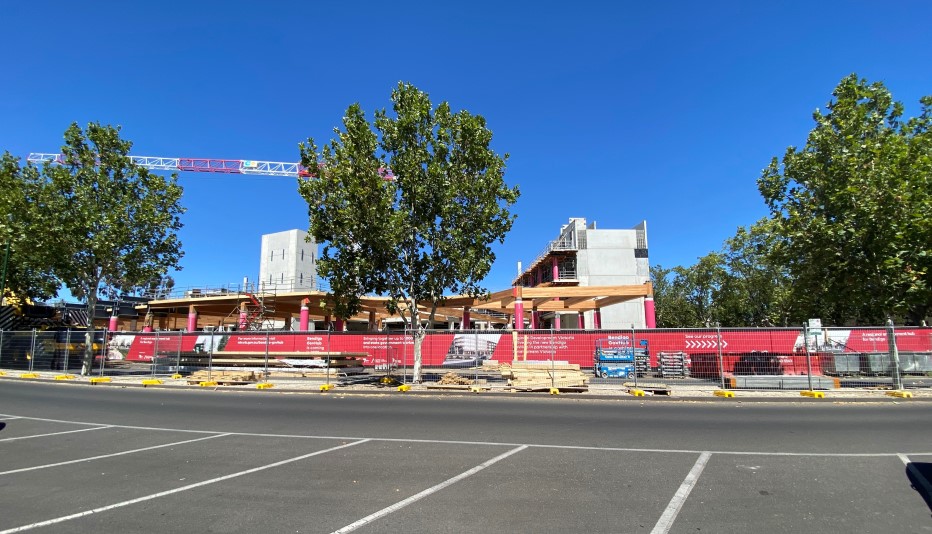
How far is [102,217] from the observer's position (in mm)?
21016

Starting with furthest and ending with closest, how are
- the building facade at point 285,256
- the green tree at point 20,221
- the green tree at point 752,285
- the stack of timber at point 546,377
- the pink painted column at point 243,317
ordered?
1. the building facade at point 285,256
2. the green tree at point 752,285
3. the pink painted column at point 243,317
4. the green tree at point 20,221
5. the stack of timber at point 546,377

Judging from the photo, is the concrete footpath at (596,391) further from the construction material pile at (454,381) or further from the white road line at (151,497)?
the white road line at (151,497)

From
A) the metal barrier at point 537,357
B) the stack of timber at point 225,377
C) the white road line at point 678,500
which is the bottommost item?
the stack of timber at point 225,377

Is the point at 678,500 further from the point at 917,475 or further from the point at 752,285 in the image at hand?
the point at 752,285

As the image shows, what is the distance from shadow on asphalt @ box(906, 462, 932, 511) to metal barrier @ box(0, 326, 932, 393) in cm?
934

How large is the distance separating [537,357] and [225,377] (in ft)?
41.8

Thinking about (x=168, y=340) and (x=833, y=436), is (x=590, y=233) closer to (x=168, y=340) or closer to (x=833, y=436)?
(x=168, y=340)

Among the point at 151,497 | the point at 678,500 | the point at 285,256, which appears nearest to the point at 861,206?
the point at 678,500

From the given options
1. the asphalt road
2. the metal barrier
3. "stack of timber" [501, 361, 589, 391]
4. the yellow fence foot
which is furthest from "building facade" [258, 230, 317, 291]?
the yellow fence foot

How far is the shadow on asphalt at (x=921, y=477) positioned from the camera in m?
5.30

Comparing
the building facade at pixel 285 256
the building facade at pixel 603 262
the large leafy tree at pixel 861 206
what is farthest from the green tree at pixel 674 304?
the building facade at pixel 285 256

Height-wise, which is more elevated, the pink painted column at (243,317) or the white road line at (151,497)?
the pink painted column at (243,317)

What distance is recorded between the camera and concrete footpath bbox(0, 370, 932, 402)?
14523 mm

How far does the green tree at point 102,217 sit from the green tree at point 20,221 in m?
0.61
